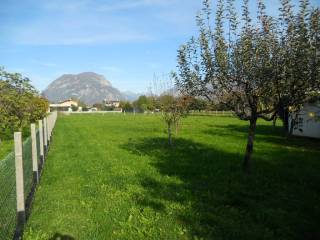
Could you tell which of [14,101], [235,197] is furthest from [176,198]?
[14,101]

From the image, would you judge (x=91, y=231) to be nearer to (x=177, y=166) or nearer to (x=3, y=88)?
(x=177, y=166)

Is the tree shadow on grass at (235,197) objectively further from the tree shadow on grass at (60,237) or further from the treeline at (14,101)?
the treeline at (14,101)

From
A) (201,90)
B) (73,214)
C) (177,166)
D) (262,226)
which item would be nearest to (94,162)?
(177,166)

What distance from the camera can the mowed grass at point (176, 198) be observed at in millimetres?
6648

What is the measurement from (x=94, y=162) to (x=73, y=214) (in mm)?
6546

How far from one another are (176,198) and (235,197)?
1.45 metres

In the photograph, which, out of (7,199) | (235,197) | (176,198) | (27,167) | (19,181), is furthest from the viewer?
(27,167)

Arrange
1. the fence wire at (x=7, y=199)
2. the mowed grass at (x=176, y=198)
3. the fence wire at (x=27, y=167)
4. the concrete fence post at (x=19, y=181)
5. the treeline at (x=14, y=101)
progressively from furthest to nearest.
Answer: the treeline at (x=14, y=101) < the fence wire at (x=27, y=167) < the mowed grass at (x=176, y=198) < the concrete fence post at (x=19, y=181) < the fence wire at (x=7, y=199)

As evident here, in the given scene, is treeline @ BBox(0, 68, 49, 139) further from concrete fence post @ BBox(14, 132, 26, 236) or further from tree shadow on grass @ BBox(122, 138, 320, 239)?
concrete fence post @ BBox(14, 132, 26, 236)

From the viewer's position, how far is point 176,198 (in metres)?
8.61

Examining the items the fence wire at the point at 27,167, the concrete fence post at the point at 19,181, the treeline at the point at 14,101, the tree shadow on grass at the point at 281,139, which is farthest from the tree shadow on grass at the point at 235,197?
the treeline at the point at 14,101

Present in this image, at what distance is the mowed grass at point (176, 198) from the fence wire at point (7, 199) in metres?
0.43

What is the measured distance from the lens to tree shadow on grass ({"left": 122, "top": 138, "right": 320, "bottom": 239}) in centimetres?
671

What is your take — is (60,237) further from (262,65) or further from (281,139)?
(281,139)
